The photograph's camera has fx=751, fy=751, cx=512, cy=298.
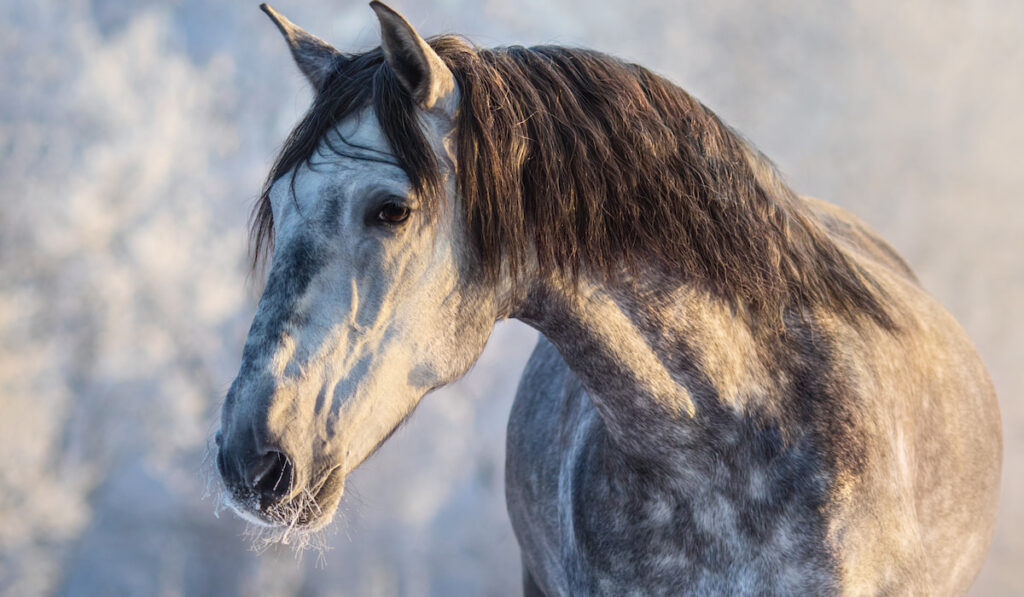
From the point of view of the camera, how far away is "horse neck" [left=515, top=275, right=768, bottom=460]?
605 mm

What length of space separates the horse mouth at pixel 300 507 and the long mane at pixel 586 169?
19 centimetres

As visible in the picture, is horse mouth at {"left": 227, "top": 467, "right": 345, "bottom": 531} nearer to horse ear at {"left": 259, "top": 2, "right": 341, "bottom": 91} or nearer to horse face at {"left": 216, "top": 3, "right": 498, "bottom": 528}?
horse face at {"left": 216, "top": 3, "right": 498, "bottom": 528}

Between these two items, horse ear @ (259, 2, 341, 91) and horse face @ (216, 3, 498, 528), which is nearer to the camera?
horse face @ (216, 3, 498, 528)

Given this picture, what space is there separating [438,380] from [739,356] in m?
0.25

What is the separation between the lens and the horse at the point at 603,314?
0.52 metres

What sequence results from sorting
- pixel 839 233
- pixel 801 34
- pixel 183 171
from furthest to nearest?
pixel 801 34 < pixel 183 171 < pixel 839 233

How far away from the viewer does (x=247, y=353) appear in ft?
1.66

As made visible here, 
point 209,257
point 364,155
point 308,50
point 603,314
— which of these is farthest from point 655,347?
point 209,257

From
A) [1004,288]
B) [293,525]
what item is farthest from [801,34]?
[293,525]

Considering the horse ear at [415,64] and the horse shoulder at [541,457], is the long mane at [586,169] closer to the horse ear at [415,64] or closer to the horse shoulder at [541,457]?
the horse ear at [415,64]

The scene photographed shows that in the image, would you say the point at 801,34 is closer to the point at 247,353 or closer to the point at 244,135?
the point at 244,135

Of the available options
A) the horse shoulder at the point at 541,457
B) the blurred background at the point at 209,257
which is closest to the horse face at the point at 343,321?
the horse shoulder at the point at 541,457

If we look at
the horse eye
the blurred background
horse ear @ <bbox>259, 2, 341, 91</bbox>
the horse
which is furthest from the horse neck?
the blurred background

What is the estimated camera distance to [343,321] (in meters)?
0.52
